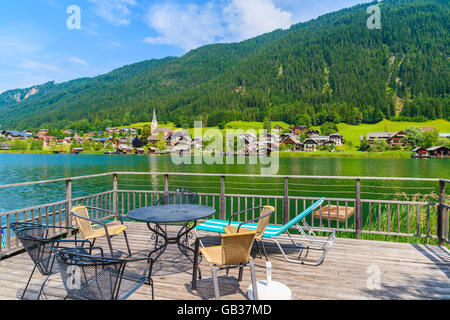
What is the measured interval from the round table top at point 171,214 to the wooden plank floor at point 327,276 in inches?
26.7

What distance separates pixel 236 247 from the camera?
8.71ft

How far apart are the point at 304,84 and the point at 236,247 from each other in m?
125

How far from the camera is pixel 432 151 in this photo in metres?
57.8

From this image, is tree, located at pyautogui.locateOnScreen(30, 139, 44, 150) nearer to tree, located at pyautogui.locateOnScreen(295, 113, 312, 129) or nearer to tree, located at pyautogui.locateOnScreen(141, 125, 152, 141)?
tree, located at pyautogui.locateOnScreen(141, 125, 152, 141)

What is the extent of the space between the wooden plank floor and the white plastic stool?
10cm

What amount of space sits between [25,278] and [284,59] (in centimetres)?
14390

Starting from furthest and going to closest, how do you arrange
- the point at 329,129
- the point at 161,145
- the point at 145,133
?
the point at 145,133 → the point at 161,145 → the point at 329,129

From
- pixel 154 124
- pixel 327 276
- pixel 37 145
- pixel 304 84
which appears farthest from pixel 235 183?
pixel 304 84

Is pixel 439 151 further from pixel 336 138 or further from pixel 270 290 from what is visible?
pixel 270 290

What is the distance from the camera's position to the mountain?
9581 centimetres

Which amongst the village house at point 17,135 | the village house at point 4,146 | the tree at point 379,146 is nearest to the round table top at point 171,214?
the tree at point 379,146
